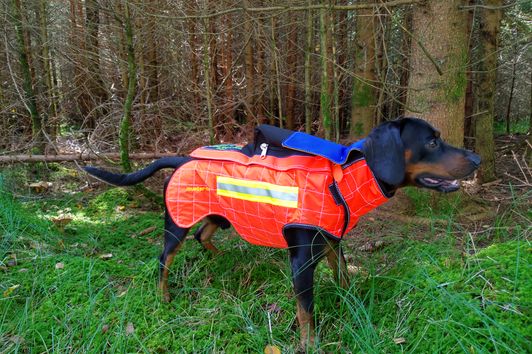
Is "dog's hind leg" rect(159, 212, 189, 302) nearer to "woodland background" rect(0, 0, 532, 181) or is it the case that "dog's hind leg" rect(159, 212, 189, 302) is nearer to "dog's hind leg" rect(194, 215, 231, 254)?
"dog's hind leg" rect(194, 215, 231, 254)

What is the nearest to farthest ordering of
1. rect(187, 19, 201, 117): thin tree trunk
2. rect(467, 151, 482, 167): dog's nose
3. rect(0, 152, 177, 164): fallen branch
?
rect(467, 151, 482, 167): dog's nose → rect(0, 152, 177, 164): fallen branch → rect(187, 19, 201, 117): thin tree trunk

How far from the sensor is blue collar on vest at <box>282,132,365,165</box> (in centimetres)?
261

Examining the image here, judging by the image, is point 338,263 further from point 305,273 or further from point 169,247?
point 169,247

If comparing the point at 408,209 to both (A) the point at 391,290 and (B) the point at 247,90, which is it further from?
(B) the point at 247,90

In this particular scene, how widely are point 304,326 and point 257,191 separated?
0.93m

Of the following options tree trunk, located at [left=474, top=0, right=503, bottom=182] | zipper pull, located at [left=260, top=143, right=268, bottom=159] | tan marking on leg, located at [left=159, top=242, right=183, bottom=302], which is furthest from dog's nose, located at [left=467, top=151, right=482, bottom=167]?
tree trunk, located at [left=474, top=0, right=503, bottom=182]

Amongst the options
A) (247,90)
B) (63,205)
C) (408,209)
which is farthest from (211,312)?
(247,90)

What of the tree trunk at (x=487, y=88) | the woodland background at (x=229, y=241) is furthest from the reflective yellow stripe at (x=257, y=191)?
the tree trunk at (x=487, y=88)

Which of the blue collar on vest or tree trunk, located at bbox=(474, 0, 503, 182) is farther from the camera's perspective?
tree trunk, located at bbox=(474, 0, 503, 182)

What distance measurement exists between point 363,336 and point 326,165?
1071mm

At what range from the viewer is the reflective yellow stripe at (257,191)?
8.68 ft

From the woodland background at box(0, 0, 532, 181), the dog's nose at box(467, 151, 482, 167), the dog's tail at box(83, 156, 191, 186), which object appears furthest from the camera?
the woodland background at box(0, 0, 532, 181)

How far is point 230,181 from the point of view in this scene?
292cm

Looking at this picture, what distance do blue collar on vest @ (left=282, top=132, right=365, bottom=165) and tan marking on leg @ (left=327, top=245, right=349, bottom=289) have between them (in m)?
0.61
